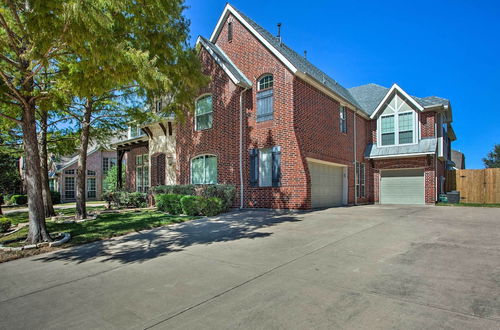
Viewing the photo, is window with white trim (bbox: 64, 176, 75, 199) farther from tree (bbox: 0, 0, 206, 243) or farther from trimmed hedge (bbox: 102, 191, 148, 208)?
tree (bbox: 0, 0, 206, 243)

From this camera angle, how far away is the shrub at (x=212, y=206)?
38.3 feet

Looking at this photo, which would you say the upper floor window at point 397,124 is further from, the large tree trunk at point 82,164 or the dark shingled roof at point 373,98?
the large tree trunk at point 82,164

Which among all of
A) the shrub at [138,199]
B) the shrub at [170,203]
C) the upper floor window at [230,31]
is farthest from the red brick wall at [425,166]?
the shrub at [138,199]

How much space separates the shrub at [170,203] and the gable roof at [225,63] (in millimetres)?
6167

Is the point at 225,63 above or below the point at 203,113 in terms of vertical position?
above

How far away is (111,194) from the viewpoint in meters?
18.4

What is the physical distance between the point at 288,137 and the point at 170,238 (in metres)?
7.03

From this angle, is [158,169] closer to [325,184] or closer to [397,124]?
[325,184]

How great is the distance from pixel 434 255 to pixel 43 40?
9.35 meters

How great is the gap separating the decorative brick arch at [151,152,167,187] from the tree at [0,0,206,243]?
930 centimetres

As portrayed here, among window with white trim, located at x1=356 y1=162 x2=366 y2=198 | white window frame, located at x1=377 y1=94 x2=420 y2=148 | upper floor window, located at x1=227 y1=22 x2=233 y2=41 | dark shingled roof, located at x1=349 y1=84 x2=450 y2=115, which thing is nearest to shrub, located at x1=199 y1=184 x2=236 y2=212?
upper floor window, located at x1=227 y1=22 x2=233 y2=41

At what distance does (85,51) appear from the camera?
659 cm

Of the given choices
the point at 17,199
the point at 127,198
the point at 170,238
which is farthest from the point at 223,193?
the point at 17,199

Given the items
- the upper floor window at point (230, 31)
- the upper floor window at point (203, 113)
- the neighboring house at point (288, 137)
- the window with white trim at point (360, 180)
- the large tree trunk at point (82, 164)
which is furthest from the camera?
the window with white trim at point (360, 180)
